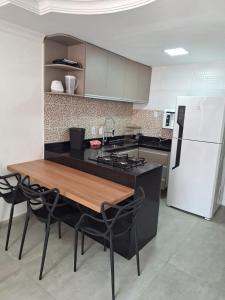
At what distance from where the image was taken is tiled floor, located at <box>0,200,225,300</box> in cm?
175

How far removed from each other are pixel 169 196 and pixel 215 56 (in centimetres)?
209

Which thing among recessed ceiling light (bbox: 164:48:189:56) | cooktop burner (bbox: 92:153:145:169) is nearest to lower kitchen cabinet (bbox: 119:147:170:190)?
cooktop burner (bbox: 92:153:145:169)

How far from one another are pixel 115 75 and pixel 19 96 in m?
1.44

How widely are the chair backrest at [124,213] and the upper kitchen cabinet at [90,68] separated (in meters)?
1.62

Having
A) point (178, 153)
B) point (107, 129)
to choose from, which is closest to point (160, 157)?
point (178, 153)

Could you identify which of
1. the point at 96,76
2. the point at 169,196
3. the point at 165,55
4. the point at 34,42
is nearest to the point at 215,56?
the point at 165,55

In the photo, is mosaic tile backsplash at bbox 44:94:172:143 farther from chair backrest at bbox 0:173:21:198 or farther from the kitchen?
chair backrest at bbox 0:173:21:198

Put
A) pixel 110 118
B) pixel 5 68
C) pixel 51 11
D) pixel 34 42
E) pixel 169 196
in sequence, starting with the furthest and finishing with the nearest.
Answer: pixel 110 118, pixel 169 196, pixel 34 42, pixel 5 68, pixel 51 11

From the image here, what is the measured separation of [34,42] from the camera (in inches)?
101

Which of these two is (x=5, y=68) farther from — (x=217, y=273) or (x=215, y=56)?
(x=217, y=273)

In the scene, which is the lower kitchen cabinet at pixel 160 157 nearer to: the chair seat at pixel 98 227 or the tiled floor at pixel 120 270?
the tiled floor at pixel 120 270

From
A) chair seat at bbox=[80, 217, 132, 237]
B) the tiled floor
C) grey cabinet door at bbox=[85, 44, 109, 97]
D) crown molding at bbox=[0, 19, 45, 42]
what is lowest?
the tiled floor

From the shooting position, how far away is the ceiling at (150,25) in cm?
173

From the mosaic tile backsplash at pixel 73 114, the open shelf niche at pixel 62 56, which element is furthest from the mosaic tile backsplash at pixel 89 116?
the open shelf niche at pixel 62 56
